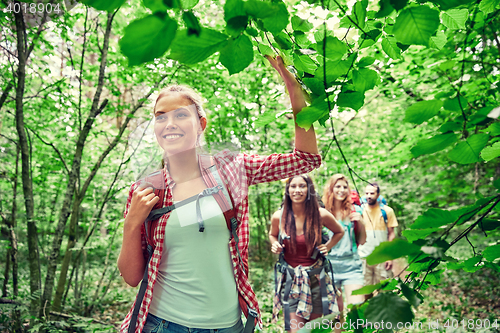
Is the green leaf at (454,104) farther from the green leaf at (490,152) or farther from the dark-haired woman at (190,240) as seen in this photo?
the dark-haired woman at (190,240)

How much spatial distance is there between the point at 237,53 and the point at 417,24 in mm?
396

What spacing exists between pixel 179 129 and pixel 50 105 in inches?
143

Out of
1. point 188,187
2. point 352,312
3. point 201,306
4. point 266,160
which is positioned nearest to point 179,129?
point 188,187

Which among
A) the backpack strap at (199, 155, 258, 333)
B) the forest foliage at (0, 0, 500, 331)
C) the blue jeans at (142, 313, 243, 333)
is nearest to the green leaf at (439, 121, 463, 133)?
the forest foliage at (0, 0, 500, 331)

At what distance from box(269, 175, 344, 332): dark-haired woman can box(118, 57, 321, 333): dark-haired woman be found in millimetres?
1866

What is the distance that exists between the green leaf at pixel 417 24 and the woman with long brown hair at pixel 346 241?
3539 millimetres

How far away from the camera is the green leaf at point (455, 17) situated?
37.8 inches

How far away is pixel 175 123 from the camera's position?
147 cm

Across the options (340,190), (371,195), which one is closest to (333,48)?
(340,190)

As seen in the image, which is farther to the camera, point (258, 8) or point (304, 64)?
point (304, 64)

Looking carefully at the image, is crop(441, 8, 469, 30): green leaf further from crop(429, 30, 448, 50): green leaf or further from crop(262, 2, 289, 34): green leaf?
crop(262, 2, 289, 34): green leaf

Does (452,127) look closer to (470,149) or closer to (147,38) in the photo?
(470,149)

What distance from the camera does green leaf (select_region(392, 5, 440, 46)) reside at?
23.7 inches

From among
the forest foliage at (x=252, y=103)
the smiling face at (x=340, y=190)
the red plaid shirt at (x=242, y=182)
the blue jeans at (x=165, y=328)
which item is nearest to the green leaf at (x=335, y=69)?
the forest foliage at (x=252, y=103)
